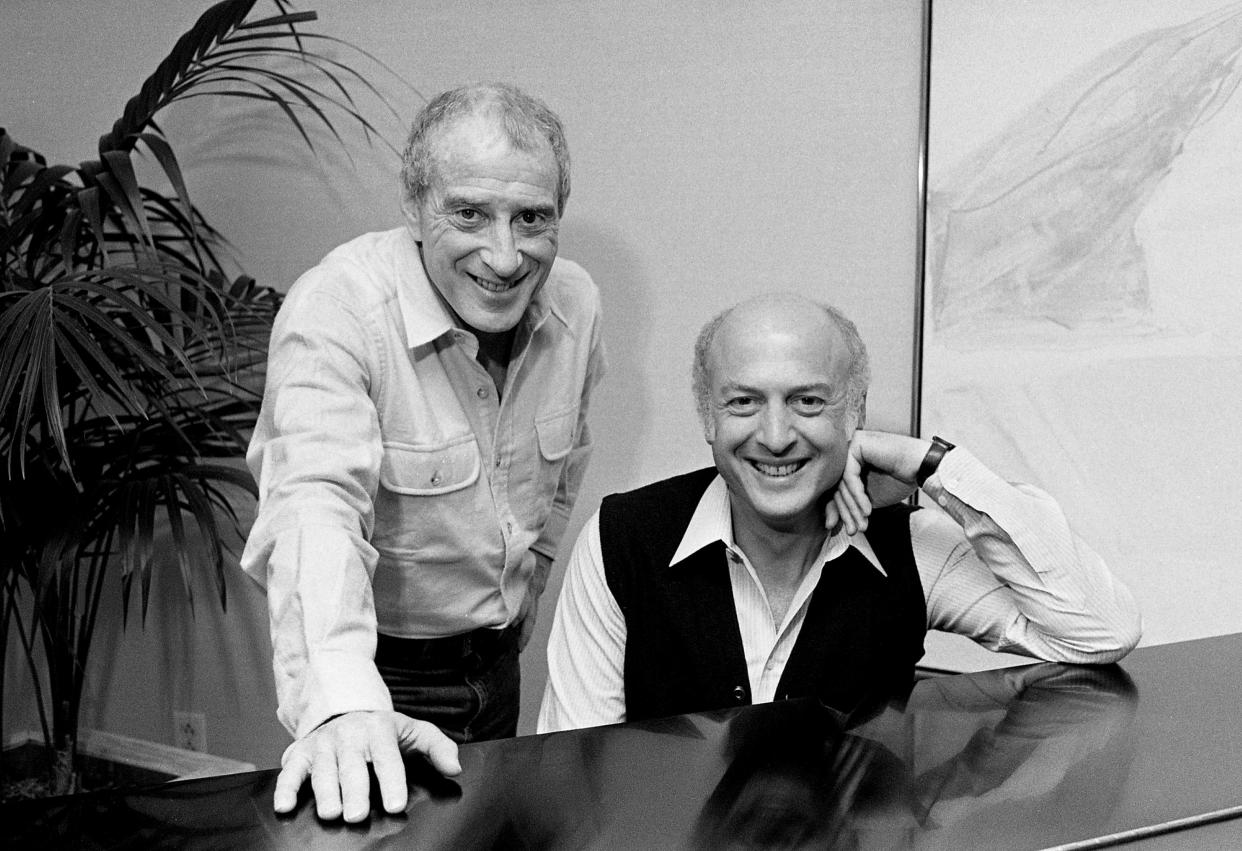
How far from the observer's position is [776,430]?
1.73 metres

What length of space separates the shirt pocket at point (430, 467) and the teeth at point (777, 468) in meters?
0.52

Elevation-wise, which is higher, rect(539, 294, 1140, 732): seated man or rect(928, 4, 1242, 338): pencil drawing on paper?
rect(928, 4, 1242, 338): pencil drawing on paper

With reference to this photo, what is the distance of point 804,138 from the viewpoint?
282cm

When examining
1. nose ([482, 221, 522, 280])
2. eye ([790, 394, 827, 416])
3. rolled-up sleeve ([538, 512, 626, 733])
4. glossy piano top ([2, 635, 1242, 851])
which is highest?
Answer: nose ([482, 221, 522, 280])

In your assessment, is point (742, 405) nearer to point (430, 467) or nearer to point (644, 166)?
point (430, 467)

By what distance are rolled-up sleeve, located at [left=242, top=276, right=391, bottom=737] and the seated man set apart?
0.37m

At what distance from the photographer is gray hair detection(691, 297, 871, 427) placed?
1.79 m

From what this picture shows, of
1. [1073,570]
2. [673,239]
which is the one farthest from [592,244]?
[1073,570]

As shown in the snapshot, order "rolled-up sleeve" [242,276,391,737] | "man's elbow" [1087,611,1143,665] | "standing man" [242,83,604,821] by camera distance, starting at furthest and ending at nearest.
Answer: "man's elbow" [1087,611,1143,665] → "standing man" [242,83,604,821] → "rolled-up sleeve" [242,276,391,737]

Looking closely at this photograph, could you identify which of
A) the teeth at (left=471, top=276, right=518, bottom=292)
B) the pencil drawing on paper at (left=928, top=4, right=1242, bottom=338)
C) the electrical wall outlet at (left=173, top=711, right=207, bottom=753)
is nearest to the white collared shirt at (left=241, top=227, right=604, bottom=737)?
the teeth at (left=471, top=276, right=518, bottom=292)

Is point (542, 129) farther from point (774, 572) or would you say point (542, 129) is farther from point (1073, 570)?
point (1073, 570)

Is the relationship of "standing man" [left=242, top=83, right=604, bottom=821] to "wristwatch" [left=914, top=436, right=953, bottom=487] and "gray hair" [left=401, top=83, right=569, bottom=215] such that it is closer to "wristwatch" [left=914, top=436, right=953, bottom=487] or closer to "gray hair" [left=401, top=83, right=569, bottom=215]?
"gray hair" [left=401, top=83, right=569, bottom=215]

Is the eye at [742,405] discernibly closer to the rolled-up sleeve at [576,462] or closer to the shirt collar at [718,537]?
the shirt collar at [718,537]

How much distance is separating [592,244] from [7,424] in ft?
4.40
